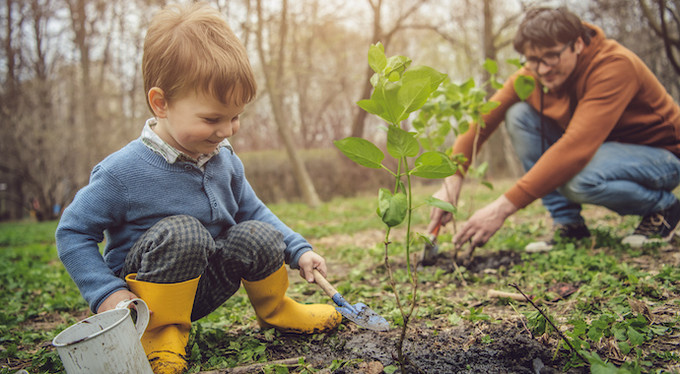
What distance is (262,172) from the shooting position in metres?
10.1

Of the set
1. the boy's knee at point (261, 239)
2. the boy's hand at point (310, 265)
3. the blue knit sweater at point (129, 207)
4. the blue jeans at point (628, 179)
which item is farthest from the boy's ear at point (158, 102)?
the blue jeans at point (628, 179)

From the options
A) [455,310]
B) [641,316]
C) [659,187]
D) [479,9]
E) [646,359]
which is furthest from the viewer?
[479,9]

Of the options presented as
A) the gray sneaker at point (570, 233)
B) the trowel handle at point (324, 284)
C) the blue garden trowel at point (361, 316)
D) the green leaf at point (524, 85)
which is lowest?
the gray sneaker at point (570, 233)

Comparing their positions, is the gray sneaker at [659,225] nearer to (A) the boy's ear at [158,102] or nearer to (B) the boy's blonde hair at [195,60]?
(B) the boy's blonde hair at [195,60]

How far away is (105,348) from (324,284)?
71cm

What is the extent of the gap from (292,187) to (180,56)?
8791mm

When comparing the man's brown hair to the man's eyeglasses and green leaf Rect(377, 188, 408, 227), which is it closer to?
the man's eyeglasses

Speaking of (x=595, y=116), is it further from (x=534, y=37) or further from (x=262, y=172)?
(x=262, y=172)

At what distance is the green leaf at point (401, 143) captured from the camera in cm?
111

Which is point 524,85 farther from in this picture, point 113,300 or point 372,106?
point 113,300

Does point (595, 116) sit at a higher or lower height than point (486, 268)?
higher

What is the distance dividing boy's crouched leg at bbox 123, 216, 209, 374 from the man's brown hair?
2.08 metres

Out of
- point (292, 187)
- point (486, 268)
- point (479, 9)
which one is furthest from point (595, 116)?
point (479, 9)

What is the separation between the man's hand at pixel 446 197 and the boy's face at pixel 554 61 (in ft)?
2.49
